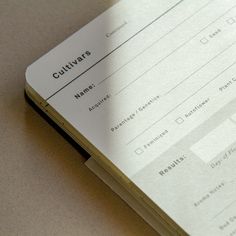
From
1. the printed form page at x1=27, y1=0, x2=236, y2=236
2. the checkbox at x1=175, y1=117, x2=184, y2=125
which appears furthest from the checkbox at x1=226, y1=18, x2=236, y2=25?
the checkbox at x1=175, y1=117, x2=184, y2=125

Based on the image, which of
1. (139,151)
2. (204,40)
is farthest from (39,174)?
(204,40)

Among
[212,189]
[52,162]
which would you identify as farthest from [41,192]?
[212,189]

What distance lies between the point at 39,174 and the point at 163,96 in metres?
0.13

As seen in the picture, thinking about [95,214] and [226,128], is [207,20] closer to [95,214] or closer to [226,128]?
[226,128]

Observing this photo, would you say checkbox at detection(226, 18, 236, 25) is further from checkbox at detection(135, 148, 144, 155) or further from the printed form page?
checkbox at detection(135, 148, 144, 155)

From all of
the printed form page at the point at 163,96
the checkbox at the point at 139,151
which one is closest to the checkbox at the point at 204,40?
the printed form page at the point at 163,96

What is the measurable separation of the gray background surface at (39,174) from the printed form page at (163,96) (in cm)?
3

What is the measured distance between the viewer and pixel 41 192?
0.49 meters

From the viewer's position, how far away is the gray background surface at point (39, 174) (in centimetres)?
48

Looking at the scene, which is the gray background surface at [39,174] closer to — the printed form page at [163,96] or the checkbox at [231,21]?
the printed form page at [163,96]

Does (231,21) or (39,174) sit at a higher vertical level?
(231,21)

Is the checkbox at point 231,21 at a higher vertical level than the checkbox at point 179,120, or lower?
higher

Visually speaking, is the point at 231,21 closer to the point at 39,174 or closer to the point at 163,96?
the point at 163,96

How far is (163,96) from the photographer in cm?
51
